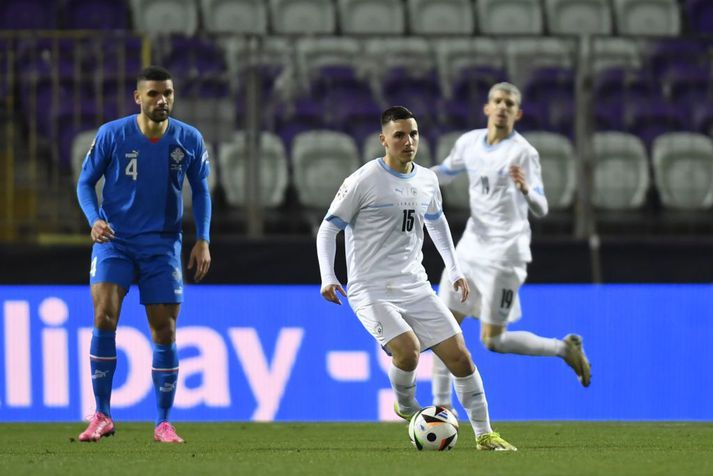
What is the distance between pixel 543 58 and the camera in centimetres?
1159

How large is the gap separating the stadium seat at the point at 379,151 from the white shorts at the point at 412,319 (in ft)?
13.1

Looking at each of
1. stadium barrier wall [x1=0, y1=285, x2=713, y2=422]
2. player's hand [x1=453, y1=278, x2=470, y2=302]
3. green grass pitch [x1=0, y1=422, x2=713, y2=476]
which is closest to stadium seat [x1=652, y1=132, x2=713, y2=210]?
stadium barrier wall [x1=0, y1=285, x2=713, y2=422]

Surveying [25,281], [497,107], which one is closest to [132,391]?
[25,281]

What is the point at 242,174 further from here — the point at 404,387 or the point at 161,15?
the point at 404,387

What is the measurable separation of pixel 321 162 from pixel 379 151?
0.48 m

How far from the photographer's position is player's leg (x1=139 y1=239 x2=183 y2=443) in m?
7.71

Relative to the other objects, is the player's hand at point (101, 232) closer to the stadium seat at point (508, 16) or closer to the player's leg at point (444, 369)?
the player's leg at point (444, 369)

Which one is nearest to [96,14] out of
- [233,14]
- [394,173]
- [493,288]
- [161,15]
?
[161,15]

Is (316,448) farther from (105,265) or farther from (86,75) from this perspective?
(86,75)

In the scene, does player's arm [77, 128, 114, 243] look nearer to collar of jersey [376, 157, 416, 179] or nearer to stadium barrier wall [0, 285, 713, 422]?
collar of jersey [376, 157, 416, 179]

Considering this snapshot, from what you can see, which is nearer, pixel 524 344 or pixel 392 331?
pixel 392 331

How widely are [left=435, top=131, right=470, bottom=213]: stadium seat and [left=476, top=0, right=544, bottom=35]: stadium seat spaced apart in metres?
3.04

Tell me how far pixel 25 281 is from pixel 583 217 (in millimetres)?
3925

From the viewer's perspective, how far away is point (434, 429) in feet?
23.4
